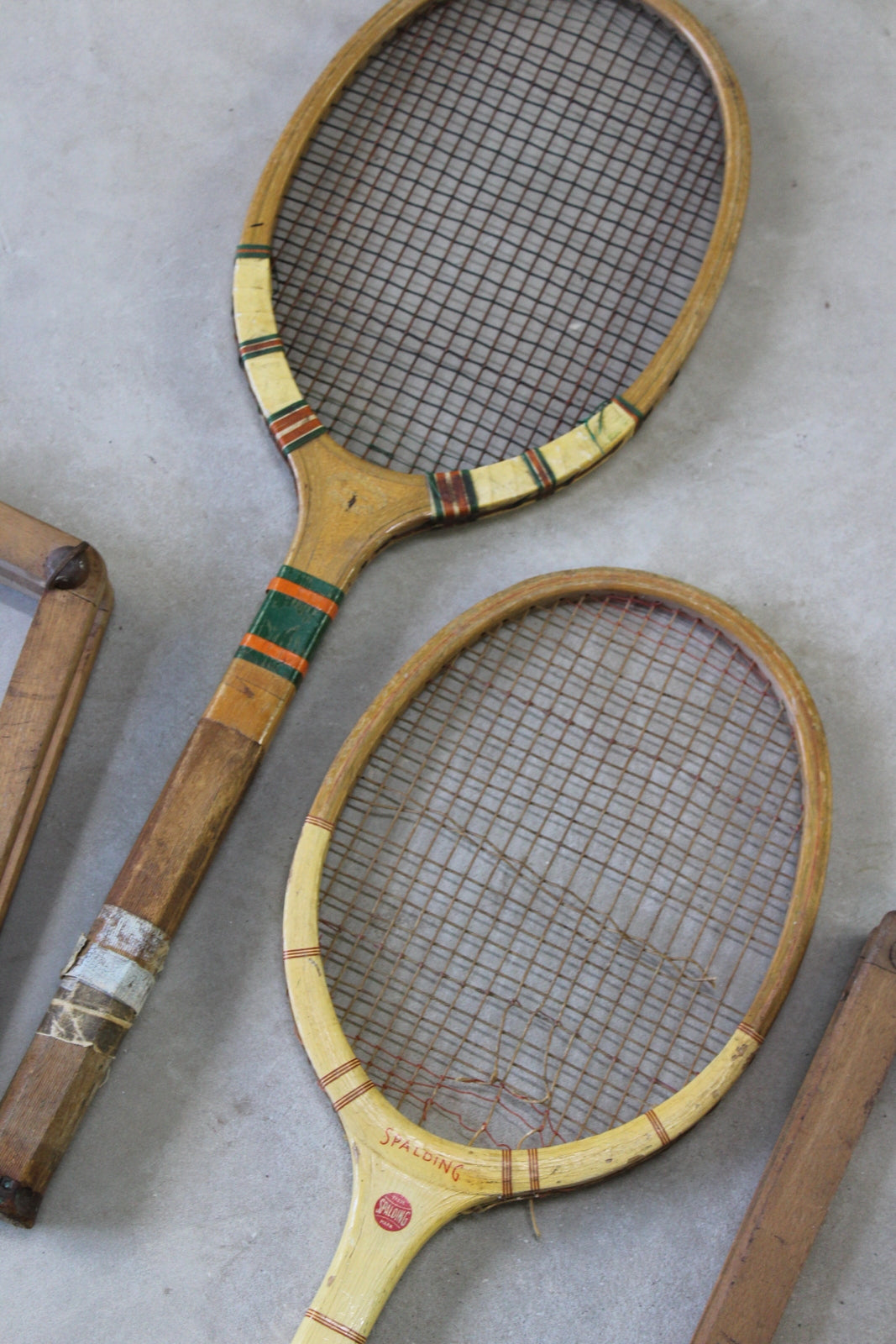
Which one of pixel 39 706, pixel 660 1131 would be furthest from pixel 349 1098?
pixel 39 706

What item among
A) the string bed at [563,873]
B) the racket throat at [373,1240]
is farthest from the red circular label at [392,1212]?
the string bed at [563,873]

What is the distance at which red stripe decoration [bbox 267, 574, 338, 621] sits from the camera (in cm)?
173

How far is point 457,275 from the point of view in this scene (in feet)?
6.23

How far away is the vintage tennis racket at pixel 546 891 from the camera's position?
1.53 meters

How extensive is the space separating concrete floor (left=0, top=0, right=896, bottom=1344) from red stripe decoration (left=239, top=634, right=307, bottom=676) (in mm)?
118

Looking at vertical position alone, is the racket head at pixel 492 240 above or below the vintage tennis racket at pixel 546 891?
above

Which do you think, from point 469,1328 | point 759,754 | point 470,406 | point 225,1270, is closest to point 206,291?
point 470,406

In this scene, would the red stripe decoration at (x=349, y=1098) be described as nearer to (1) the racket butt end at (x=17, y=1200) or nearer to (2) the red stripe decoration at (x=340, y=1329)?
(2) the red stripe decoration at (x=340, y=1329)

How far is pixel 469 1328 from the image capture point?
159 cm

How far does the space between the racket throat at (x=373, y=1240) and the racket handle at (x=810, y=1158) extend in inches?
12.8

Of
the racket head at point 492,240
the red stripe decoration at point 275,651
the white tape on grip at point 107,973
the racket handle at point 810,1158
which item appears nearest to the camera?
the racket handle at point 810,1158

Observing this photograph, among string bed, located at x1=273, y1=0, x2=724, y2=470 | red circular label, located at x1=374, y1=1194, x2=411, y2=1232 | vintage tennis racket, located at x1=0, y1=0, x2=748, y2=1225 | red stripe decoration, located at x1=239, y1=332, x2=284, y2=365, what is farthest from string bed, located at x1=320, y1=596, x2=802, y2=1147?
red stripe decoration, located at x1=239, y1=332, x2=284, y2=365

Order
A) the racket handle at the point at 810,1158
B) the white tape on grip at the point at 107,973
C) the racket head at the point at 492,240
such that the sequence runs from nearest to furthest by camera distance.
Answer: the racket handle at the point at 810,1158 < the white tape on grip at the point at 107,973 < the racket head at the point at 492,240

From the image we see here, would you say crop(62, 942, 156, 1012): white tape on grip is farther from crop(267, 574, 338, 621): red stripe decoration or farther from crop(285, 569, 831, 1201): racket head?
crop(267, 574, 338, 621): red stripe decoration
